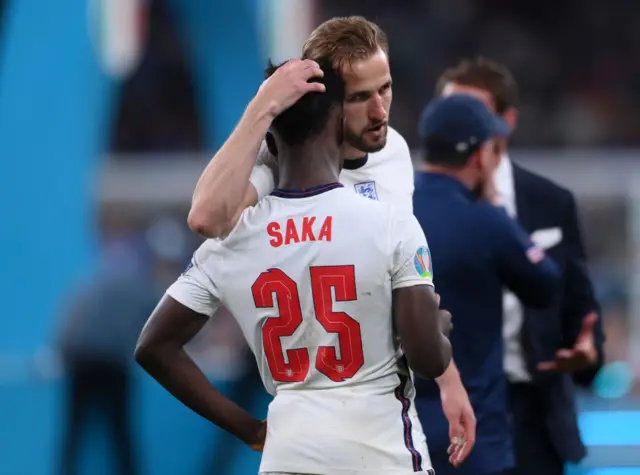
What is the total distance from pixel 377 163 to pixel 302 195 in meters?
0.45

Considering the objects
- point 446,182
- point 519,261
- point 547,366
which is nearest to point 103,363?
point 547,366

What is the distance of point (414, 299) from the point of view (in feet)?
8.93

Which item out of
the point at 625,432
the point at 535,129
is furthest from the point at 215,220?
the point at 535,129

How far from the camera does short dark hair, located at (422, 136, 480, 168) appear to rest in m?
3.77

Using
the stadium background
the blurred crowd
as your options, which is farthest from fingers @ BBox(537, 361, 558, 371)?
the blurred crowd

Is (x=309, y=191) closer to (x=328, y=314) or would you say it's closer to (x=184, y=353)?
(x=328, y=314)

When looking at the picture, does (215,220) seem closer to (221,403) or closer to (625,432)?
(221,403)

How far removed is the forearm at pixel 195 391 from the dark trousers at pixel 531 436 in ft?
5.45

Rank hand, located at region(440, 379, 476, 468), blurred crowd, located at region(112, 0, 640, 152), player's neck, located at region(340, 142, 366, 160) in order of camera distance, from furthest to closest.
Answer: blurred crowd, located at region(112, 0, 640, 152) < hand, located at region(440, 379, 476, 468) < player's neck, located at region(340, 142, 366, 160)

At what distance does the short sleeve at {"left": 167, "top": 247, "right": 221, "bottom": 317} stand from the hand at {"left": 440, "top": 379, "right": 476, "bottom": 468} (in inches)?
27.4

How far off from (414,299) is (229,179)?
1.65 ft

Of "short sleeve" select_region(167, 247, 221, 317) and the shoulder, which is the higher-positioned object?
the shoulder

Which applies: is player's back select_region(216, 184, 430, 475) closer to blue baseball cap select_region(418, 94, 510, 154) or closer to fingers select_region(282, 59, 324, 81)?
fingers select_region(282, 59, 324, 81)

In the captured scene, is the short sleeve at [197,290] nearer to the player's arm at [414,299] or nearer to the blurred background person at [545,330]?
the player's arm at [414,299]
